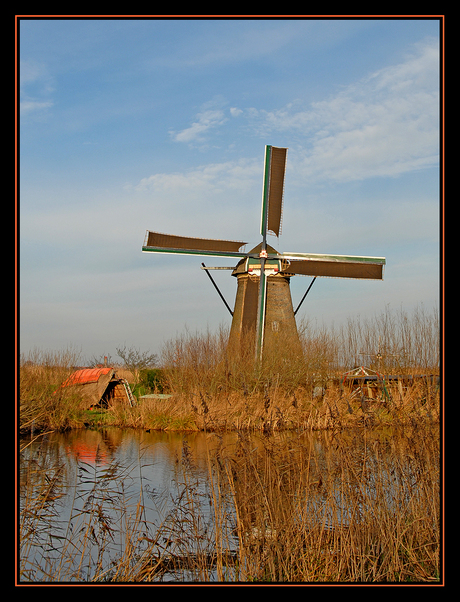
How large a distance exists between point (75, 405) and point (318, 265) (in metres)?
8.67

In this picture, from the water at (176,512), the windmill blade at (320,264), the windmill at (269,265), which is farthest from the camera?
the windmill blade at (320,264)

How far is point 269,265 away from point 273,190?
8.48 feet

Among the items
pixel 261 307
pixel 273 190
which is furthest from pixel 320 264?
pixel 273 190

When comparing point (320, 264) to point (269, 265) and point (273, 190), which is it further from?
point (273, 190)

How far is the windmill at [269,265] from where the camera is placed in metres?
16.8

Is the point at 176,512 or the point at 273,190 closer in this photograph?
the point at 176,512

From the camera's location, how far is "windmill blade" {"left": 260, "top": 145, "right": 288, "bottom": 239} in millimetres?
17453

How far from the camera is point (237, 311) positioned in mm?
17141

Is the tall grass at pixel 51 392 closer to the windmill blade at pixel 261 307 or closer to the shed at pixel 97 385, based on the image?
the shed at pixel 97 385

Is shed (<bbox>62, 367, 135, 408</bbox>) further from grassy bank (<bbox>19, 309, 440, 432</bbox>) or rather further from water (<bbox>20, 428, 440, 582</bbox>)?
water (<bbox>20, 428, 440, 582</bbox>)

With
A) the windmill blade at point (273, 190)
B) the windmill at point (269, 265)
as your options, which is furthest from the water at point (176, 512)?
the windmill blade at point (273, 190)

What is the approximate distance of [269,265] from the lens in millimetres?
17156

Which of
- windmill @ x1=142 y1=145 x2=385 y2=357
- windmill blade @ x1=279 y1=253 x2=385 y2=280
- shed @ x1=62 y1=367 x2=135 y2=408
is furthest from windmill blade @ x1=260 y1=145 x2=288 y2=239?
shed @ x1=62 y1=367 x2=135 y2=408

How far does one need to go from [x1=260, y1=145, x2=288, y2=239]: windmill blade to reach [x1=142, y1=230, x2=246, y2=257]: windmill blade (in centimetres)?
110
